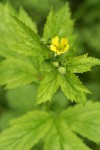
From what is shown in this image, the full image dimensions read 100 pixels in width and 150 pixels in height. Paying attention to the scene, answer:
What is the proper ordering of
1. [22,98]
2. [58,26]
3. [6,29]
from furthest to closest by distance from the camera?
[22,98] < [6,29] < [58,26]

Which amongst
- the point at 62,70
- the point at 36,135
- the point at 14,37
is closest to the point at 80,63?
the point at 62,70

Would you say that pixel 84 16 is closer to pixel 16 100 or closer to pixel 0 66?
pixel 16 100

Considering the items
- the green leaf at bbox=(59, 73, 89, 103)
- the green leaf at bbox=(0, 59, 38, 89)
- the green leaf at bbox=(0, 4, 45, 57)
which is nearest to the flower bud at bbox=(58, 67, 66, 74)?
the green leaf at bbox=(59, 73, 89, 103)

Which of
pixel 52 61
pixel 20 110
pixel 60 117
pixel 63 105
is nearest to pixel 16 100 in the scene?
pixel 20 110

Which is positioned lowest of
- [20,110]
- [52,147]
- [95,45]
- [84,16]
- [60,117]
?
[52,147]

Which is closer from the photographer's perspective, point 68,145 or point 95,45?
point 68,145

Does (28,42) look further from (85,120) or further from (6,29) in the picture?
(85,120)
